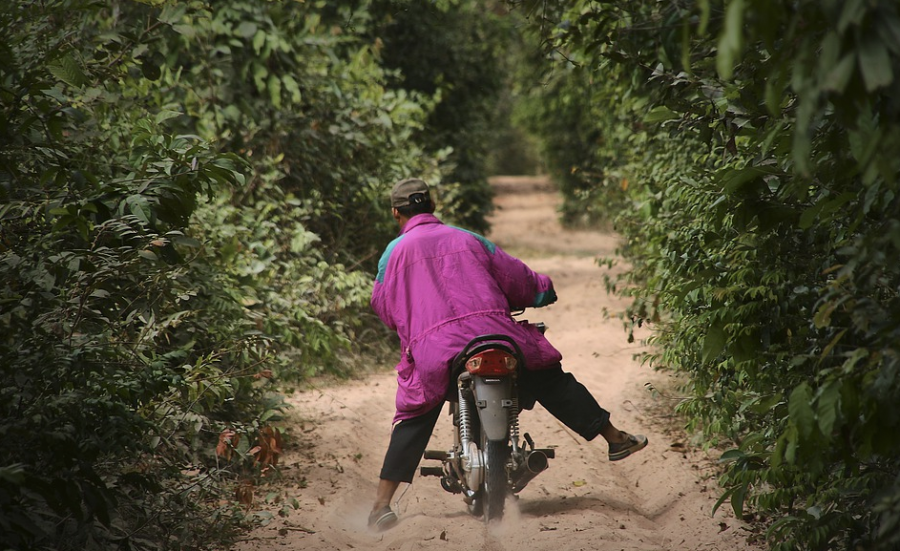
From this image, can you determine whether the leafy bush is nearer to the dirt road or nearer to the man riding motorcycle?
the dirt road

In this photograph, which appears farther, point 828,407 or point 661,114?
point 661,114

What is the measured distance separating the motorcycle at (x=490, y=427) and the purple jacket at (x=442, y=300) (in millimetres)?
101

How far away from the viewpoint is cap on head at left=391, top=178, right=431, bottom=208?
4758mm

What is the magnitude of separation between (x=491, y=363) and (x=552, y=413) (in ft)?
2.05

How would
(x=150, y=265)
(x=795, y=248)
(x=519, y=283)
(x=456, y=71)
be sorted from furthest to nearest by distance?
1. (x=456, y=71)
2. (x=519, y=283)
3. (x=150, y=265)
4. (x=795, y=248)

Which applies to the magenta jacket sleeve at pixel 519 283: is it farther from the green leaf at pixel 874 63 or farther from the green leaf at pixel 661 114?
the green leaf at pixel 874 63

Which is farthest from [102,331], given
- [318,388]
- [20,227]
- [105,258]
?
[318,388]

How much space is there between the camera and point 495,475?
418 centimetres

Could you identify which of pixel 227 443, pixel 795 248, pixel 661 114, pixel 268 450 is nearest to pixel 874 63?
pixel 795 248

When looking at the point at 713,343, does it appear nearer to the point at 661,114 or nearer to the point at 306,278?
the point at 661,114

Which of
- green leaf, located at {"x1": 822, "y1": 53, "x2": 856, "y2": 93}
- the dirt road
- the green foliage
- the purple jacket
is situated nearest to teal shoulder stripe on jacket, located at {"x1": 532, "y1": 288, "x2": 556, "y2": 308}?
the purple jacket

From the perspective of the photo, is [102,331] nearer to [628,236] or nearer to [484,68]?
[628,236]

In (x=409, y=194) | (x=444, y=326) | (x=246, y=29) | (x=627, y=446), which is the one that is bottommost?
(x=627, y=446)

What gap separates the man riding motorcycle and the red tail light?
158mm
